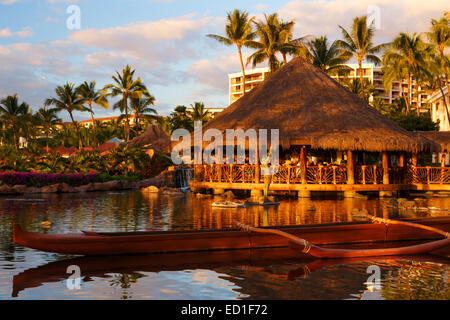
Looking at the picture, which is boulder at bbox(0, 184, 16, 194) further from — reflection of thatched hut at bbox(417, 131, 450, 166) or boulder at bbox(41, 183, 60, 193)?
reflection of thatched hut at bbox(417, 131, 450, 166)

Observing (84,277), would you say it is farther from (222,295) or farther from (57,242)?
(222,295)

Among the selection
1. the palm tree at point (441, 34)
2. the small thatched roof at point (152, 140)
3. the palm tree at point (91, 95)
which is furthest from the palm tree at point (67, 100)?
the palm tree at point (441, 34)

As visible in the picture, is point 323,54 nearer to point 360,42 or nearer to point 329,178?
point 360,42

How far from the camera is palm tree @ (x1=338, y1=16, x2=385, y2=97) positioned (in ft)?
120

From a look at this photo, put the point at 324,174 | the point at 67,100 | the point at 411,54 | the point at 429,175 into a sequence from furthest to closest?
the point at 67,100, the point at 411,54, the point at 429,175, the point at 324,174

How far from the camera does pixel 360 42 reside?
3691 centimetres

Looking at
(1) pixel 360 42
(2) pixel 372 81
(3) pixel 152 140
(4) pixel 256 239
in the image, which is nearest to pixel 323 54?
(1) pixel 360 42

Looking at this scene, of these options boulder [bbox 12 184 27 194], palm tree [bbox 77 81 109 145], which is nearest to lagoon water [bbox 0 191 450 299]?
boulder [bbox 12 184 27 194]

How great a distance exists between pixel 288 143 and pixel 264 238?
11.8 metres

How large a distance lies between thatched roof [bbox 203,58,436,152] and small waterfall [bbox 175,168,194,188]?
638cm

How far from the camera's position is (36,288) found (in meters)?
6.41

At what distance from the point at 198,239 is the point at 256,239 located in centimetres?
113

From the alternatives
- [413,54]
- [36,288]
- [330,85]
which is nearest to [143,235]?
[36,288]

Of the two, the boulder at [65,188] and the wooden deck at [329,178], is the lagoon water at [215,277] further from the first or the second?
the boulder at [65,188]
